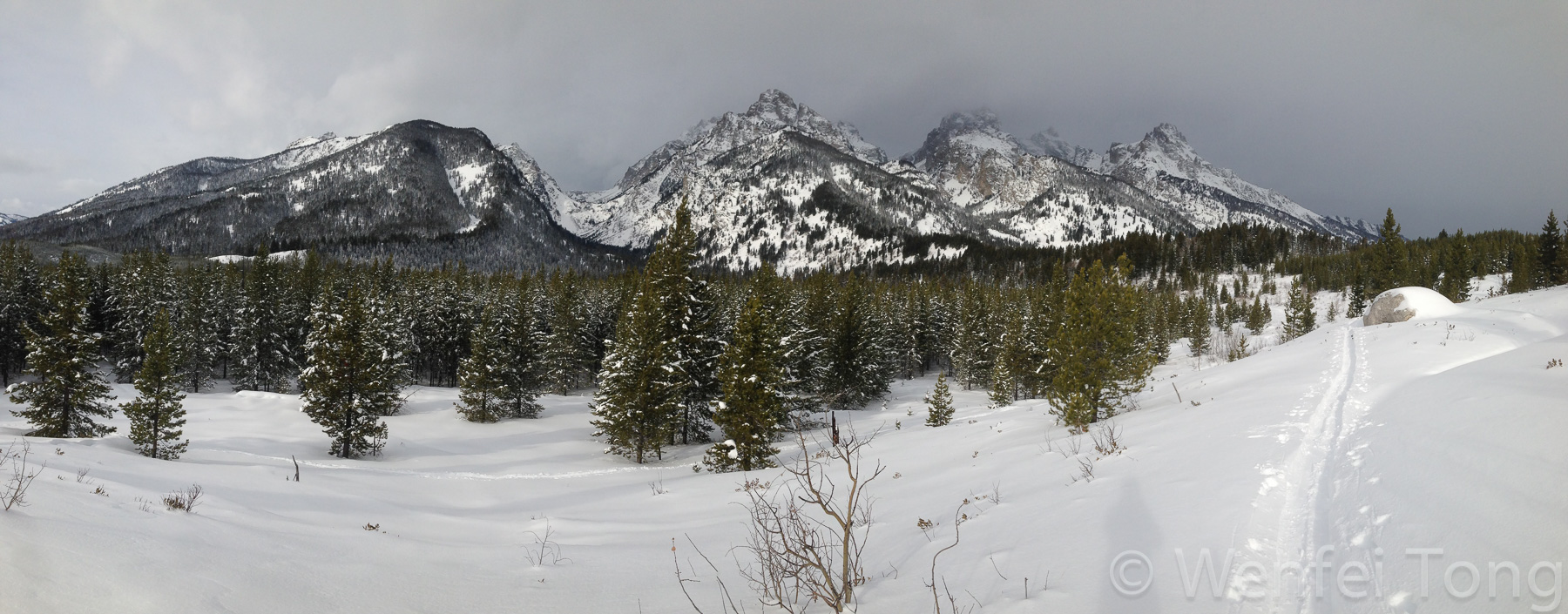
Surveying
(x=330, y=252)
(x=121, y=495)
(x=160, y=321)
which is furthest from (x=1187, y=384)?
(x=330, y=252)

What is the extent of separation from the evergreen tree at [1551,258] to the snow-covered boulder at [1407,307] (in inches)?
1454

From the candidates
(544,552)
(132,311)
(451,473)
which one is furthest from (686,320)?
(132,311)

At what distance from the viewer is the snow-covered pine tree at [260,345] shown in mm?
46188

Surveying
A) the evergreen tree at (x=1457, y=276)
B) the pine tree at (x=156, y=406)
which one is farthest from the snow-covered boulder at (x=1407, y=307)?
the pine tree at (x=156, y=406)

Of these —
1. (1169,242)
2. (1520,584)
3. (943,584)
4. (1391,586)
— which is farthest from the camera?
(1169,242)

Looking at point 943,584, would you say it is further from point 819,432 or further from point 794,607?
point 819,432

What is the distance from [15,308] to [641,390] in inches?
2452

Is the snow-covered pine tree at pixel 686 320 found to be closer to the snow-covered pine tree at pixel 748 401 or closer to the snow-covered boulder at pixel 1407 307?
the snow-covered pine tree at pixel 748 401

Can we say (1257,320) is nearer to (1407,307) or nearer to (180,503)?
(1407,307)

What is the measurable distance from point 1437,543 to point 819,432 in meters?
28.4

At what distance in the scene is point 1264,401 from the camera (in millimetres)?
11031

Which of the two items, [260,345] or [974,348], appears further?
[974,348]

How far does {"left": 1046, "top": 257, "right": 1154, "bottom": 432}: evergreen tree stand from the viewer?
15.4m

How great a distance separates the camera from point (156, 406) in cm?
1945
